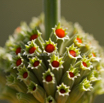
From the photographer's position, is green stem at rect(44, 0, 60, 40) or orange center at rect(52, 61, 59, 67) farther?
green stem at rect(44, 0, 60, 40)

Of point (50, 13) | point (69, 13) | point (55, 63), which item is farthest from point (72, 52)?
point (69, 13)

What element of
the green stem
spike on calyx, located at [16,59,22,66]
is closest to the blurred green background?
the green stem

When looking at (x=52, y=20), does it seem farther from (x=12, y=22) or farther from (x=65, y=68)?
(x=12, y=22)

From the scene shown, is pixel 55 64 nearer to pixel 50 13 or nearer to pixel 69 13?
pixel 50 13

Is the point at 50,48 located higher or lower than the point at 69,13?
lower

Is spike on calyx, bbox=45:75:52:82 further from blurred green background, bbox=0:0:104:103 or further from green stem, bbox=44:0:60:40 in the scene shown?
blurred green background, bbox=0:0:104:103

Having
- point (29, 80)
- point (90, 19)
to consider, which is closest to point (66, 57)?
point (29, 80)
